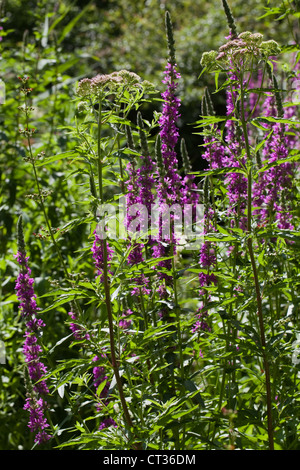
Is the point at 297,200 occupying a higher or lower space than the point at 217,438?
higher

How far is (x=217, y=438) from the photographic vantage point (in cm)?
296

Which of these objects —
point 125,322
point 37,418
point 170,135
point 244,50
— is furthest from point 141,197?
point 37,418

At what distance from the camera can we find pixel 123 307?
290 centimetres

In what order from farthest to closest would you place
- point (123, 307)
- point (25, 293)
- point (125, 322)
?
point (125, 322) < point (123, 307) < point (25, 293)

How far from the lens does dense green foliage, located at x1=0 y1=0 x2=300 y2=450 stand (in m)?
2.40

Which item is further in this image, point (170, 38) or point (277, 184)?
point (277, 184)

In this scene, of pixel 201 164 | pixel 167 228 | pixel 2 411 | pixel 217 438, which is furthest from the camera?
pixel 201 164

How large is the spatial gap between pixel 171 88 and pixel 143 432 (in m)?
1.53

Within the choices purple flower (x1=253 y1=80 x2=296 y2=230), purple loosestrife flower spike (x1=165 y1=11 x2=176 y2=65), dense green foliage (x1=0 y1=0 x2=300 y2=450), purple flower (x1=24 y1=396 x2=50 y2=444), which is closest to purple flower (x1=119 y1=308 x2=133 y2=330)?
dense green foliage (x1=0 y1=0 x2=300 y2=450)

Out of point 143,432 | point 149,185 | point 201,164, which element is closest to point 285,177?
point 149,185

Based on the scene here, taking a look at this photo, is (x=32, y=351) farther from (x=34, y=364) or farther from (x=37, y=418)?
(x=37, y=418)

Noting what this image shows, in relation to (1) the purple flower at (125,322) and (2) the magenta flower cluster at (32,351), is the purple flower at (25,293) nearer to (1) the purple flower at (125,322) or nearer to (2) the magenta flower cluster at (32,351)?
(2) the magenta flower cluster at (32,351)

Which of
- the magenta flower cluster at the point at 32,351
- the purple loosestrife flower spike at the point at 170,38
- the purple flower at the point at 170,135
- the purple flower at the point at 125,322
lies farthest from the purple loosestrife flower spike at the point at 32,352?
the purple loosestrife flower spike at the point at 170,38

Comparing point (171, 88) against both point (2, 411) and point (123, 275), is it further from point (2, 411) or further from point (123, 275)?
point (2, 411)
